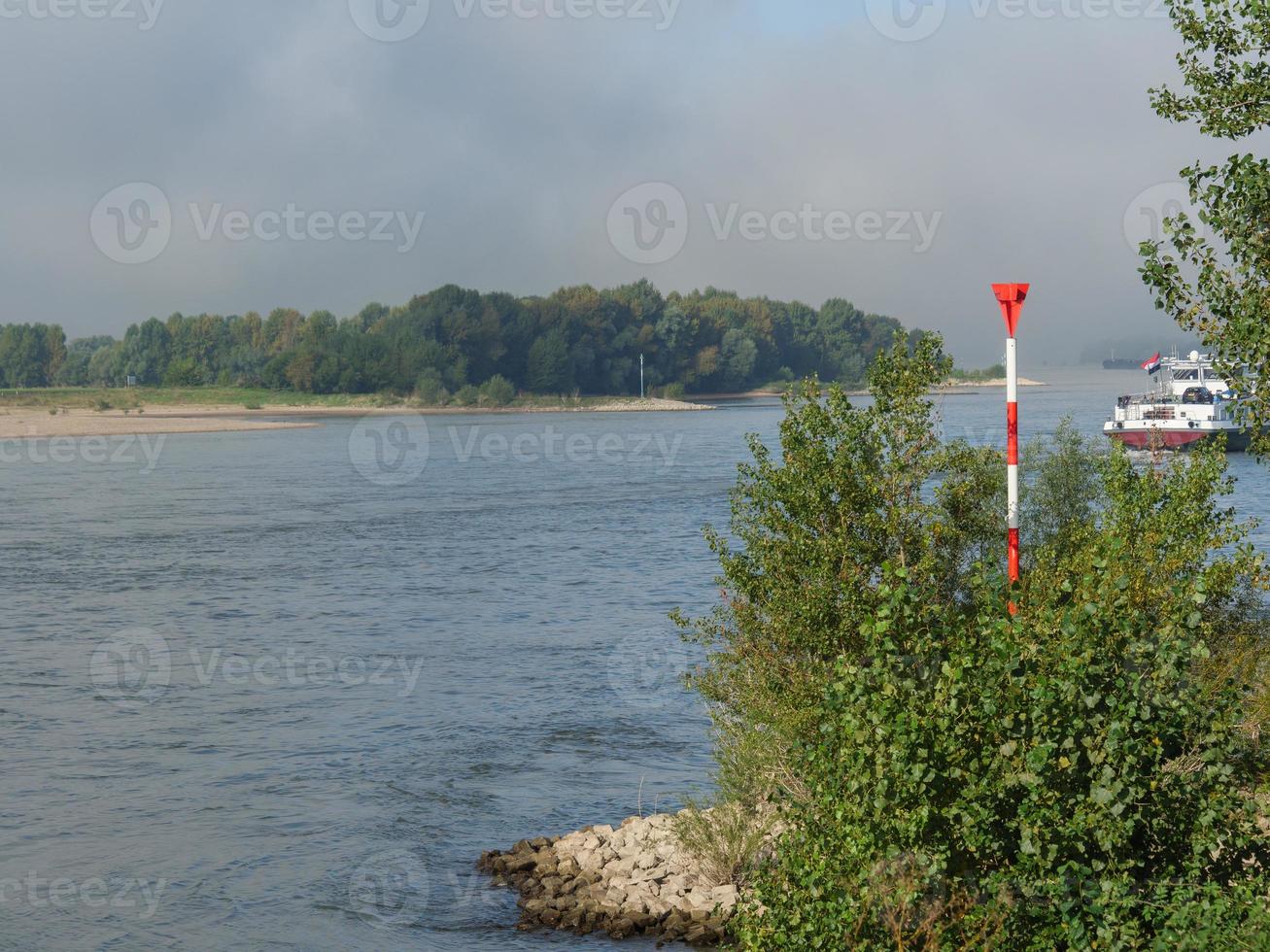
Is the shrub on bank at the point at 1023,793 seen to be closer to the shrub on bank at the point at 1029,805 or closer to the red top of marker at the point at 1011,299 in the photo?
the shrub on bank at the point at 1029,805

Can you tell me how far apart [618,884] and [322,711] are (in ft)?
36.3

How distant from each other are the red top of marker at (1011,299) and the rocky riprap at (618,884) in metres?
5.69

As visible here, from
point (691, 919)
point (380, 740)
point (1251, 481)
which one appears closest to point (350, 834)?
point (380, 740)

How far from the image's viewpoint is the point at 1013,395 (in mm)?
11547

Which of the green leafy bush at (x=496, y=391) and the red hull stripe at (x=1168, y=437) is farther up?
the green leafy bush at (x=496, y=391)

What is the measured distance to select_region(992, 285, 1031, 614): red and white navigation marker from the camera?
1149 centimetres

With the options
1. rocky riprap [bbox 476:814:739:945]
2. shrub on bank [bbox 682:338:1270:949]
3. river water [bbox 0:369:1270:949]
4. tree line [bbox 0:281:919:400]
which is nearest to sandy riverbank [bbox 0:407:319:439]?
Answer: tree line [bbox 0:281:919:400]

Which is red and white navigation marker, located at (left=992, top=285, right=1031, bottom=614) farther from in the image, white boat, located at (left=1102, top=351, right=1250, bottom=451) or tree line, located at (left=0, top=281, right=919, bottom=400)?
tree line, located at (left=0, top=281, right=919, bottom=400)

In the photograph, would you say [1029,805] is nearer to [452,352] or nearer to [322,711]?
[322,711]

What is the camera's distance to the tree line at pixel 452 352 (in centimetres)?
15938

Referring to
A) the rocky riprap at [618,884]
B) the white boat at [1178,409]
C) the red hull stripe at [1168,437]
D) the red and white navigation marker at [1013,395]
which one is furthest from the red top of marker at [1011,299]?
the red hull stripe at [1168,437]

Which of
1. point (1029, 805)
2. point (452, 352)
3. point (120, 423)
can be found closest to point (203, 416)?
point (120, 423)

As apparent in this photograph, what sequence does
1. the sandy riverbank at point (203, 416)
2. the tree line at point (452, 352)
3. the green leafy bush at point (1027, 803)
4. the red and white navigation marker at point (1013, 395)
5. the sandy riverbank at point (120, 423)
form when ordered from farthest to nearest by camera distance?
the tree line at point (452, 352) < the sandy riverbank at point (203, 416) < the sandy riverbank at point (120, 423) < the red and white navigation marker at point (1013, 395) < the green leafy bush at point (1027, 803)

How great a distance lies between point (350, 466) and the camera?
8231 centimetres
